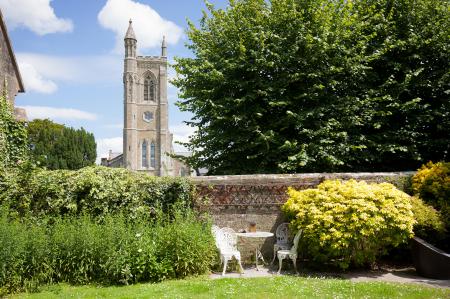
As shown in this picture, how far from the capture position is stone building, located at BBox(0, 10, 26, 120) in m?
14.0

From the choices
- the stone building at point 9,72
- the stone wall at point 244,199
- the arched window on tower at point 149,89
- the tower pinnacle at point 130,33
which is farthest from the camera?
the arched window on tower at point 149,89

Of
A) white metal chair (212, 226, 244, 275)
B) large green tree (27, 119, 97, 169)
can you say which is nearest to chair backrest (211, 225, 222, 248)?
white metal chair (212, 226, 244, 275)

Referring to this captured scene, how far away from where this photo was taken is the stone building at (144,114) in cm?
6900

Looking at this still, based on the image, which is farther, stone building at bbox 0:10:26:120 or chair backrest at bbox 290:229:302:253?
stone building at bbox 0:10:26:120

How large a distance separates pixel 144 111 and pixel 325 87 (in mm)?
61458

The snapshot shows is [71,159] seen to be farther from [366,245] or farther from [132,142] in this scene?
[366,245]

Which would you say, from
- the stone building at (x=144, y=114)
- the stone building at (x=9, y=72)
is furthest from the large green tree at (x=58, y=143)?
the stone building at (x=9, y=72)

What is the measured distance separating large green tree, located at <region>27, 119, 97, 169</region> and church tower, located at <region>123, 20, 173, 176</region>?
852 inches

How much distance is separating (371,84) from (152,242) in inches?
404

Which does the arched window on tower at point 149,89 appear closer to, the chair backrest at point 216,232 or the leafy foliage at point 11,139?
the leafy foliage at point 11,139

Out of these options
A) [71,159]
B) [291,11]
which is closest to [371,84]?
[291,11]

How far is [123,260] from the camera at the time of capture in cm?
781

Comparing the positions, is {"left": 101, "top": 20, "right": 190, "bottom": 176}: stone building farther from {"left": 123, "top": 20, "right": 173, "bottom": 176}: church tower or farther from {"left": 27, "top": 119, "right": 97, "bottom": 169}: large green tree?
{"left": 27, "top": 119, "right": 97, "bottom": 169}: large green tree

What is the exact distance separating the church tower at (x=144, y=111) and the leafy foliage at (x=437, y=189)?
193 feet
